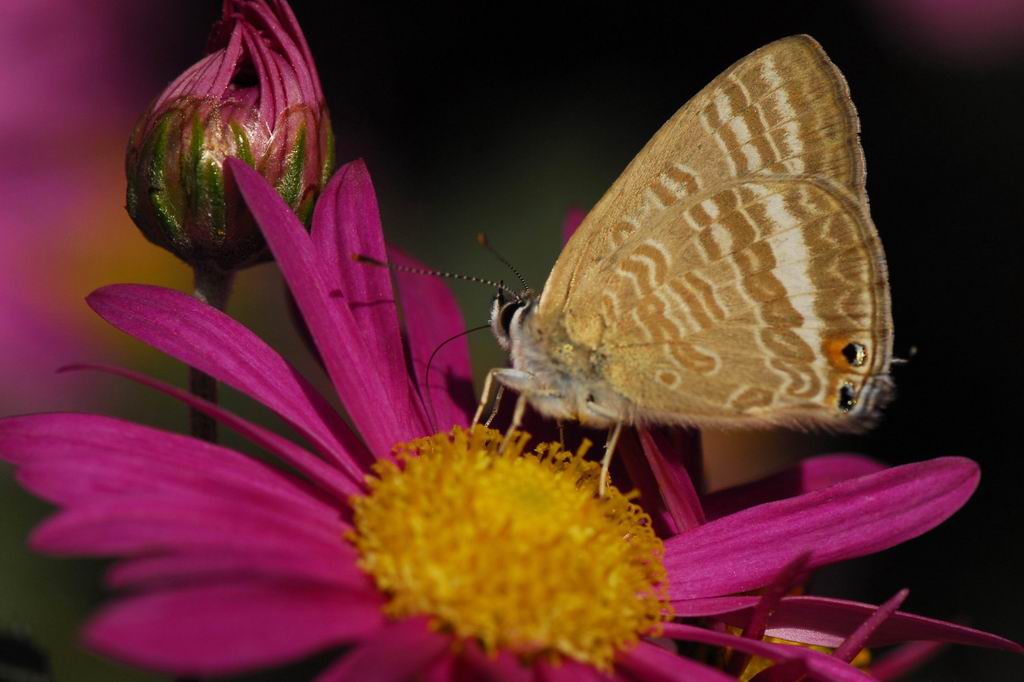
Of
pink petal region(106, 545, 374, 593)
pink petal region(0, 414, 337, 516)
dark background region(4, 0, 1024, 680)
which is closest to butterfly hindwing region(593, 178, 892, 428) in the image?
pink petal region(0, 414, 337, 516)

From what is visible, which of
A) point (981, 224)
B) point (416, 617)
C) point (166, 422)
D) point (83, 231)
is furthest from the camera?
point (981, 224)

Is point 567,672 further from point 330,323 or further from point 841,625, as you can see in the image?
point 330,323

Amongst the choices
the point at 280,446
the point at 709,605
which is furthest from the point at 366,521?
the point at 709,605

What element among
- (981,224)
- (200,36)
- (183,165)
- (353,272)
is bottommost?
(981,224)

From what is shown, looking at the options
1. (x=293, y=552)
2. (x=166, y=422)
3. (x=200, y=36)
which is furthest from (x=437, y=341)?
(x=200, y=36)

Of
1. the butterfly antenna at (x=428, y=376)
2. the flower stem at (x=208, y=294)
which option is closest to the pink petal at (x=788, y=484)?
the butterfly antenna at (x=428, y=376)

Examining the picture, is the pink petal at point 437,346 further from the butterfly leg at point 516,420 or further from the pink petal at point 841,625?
the pink petal at point 841,625

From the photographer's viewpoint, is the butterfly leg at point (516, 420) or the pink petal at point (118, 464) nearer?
the pink petal at point (118, 464)

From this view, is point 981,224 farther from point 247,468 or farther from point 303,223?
point 247,468
